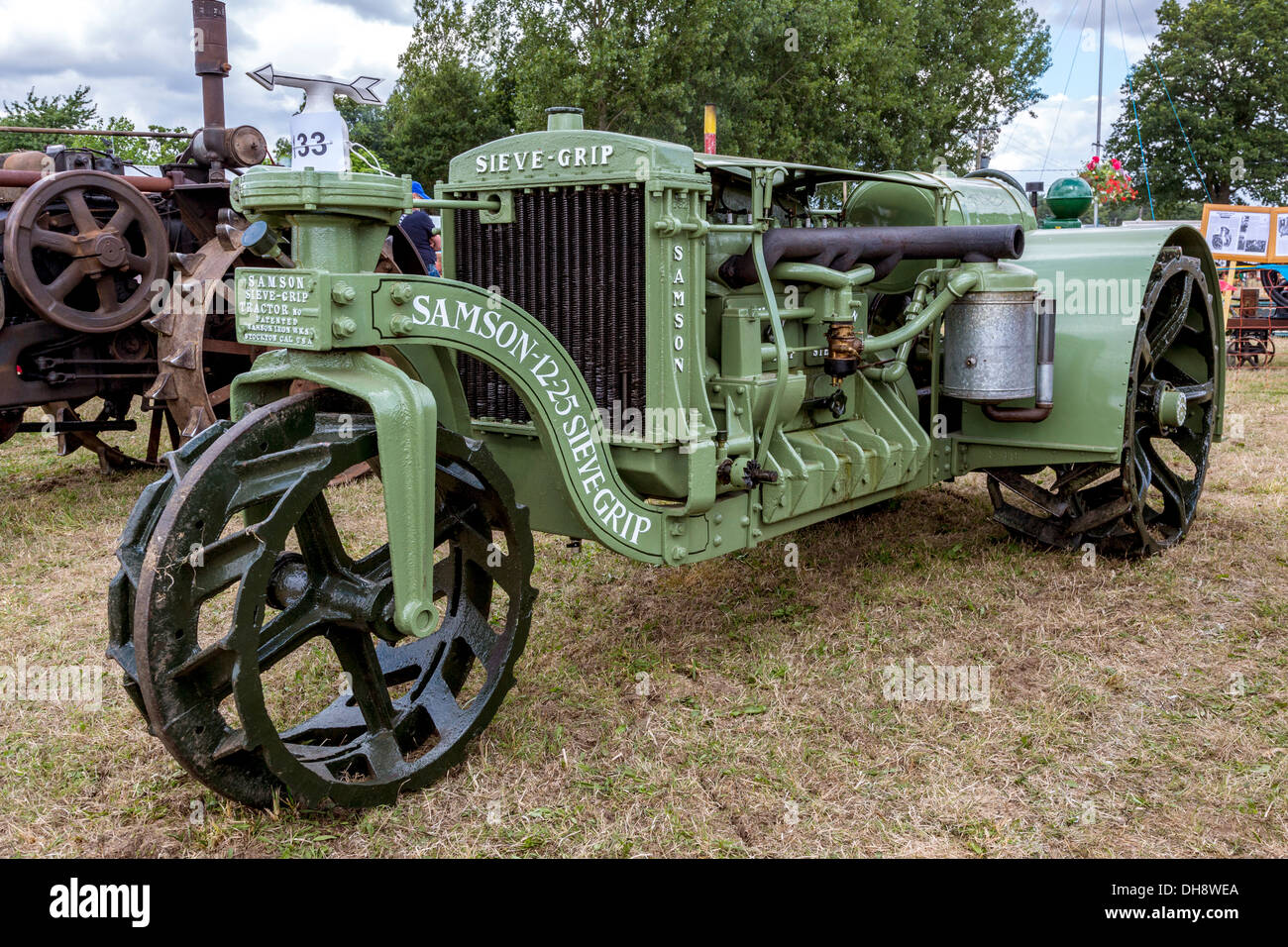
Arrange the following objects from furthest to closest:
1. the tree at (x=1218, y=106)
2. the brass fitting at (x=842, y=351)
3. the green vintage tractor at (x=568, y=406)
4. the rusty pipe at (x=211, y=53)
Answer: the tree at (x=1218, y=106)
the rusty pipe at (x=211, y=53)
the brass fitting at (x=842, y=351)
the green vintage tractor at (x=568, y=406)

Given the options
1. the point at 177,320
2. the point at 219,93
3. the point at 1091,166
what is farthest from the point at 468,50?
the point at 177,320

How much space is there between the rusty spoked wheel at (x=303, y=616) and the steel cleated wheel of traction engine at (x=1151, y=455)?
113 inches

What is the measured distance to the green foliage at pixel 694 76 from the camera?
1984 centimetres

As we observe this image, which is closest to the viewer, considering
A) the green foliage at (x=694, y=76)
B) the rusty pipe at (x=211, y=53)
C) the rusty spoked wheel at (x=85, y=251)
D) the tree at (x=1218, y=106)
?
the rusty spoked wheel at (x=85, y=251)

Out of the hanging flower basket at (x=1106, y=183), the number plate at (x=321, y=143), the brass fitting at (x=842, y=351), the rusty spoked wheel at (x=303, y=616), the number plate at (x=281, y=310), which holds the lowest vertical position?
the rusty spoked wheel at (x=303, y=616)

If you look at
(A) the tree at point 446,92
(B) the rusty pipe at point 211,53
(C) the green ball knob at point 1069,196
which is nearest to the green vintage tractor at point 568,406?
(C) the green ball knob at point 1069,196

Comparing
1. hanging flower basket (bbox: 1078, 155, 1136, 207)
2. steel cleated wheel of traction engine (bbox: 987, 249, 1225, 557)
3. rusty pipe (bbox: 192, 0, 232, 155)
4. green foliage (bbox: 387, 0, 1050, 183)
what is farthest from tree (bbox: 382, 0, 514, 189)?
steel cleated wheel of traction engine (bbox: 987, 249, 1225, 557)

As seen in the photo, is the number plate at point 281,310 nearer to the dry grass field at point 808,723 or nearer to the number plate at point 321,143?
the number plate at point 321,143

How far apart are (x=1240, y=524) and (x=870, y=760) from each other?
3.38m

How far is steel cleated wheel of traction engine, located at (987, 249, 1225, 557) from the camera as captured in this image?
4.92m

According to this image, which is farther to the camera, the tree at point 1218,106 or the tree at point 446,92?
the tree at point 1218,106

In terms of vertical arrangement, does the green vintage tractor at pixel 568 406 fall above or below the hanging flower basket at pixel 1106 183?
below

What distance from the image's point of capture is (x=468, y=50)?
23766 millimetres

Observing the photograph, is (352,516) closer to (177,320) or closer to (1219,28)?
(177,320)
